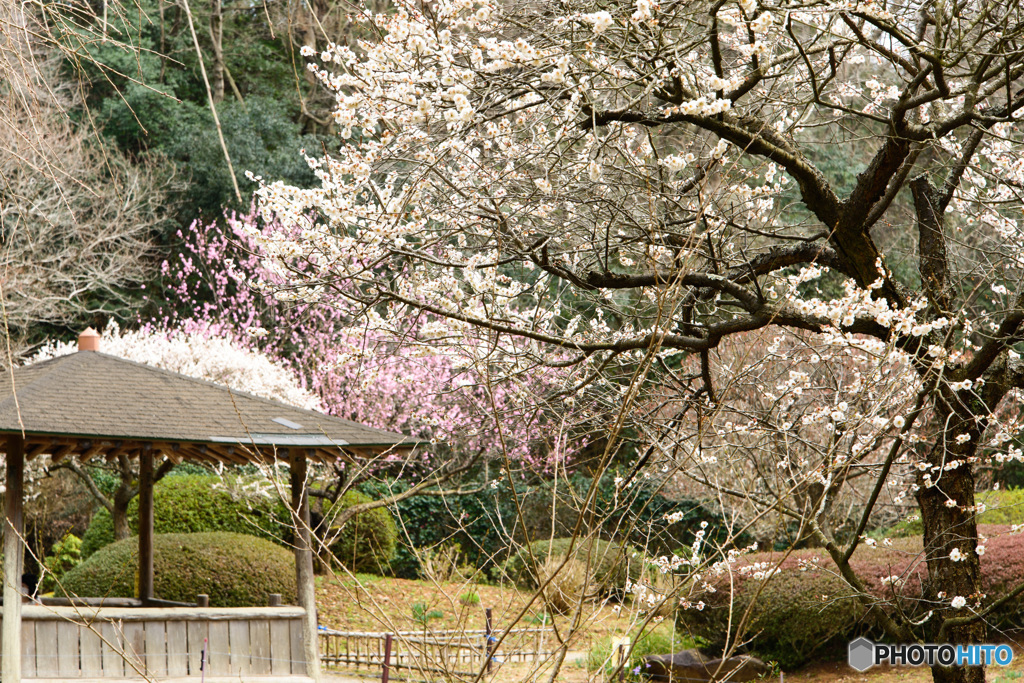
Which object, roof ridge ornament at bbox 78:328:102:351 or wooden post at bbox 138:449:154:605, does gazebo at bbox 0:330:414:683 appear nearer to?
roof ridge ornament at bbox 78:328:102:351

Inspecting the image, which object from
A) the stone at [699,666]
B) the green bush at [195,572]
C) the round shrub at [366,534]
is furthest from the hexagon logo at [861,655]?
the round shrub at [366,534]

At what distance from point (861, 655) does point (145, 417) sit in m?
6.09

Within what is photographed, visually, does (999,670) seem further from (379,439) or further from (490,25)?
(490,25)

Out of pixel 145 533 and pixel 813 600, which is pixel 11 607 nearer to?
pixel 145 533

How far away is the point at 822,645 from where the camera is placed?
776 centimetres

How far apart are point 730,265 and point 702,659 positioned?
13.1 feet

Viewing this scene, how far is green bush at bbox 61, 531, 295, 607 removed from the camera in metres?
8.52

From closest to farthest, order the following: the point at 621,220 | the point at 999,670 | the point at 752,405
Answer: the point at 621,220 → the point at 999,670 → the point at 752,405

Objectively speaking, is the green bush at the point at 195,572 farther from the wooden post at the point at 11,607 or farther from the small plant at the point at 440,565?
the wooden post at the point at 11,607

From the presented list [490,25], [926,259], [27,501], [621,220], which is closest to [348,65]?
[490,25]

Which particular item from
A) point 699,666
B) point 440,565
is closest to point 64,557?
point 440,565

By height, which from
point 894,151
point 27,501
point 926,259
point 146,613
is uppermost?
point 894,151

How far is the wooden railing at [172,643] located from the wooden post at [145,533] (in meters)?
1.11

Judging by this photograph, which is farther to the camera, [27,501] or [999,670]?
[27,501]
